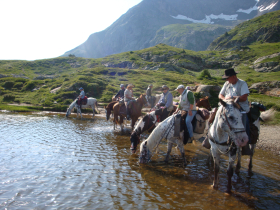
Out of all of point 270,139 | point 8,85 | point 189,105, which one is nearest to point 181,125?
point 189,105

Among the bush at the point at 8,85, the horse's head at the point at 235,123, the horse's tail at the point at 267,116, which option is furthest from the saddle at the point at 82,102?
the bush at the point at 8,85

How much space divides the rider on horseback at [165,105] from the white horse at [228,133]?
391 cm

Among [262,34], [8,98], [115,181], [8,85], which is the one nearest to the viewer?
[115,181]

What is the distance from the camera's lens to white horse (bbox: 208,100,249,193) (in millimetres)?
4441

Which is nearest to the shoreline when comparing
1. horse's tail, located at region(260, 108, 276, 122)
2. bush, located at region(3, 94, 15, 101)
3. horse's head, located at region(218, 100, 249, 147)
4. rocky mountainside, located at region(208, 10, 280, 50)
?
horse's tail, located at region(260, 108, 276, 122)

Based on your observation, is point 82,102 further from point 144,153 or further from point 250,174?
point 250,174

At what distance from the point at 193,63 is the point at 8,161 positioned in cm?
6723

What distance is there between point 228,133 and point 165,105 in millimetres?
4805

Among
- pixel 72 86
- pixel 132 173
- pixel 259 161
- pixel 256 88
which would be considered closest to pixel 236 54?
pixel 256 88

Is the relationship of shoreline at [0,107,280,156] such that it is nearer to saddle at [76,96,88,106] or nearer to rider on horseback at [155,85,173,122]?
rider on horseback at [155,85,173,122]

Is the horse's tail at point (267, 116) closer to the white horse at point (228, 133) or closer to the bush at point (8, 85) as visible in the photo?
the white horse at point (228, 133)

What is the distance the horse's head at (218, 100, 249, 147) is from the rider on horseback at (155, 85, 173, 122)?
462 centimetres

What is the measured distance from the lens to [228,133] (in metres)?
4.85

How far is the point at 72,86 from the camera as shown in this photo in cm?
3173
